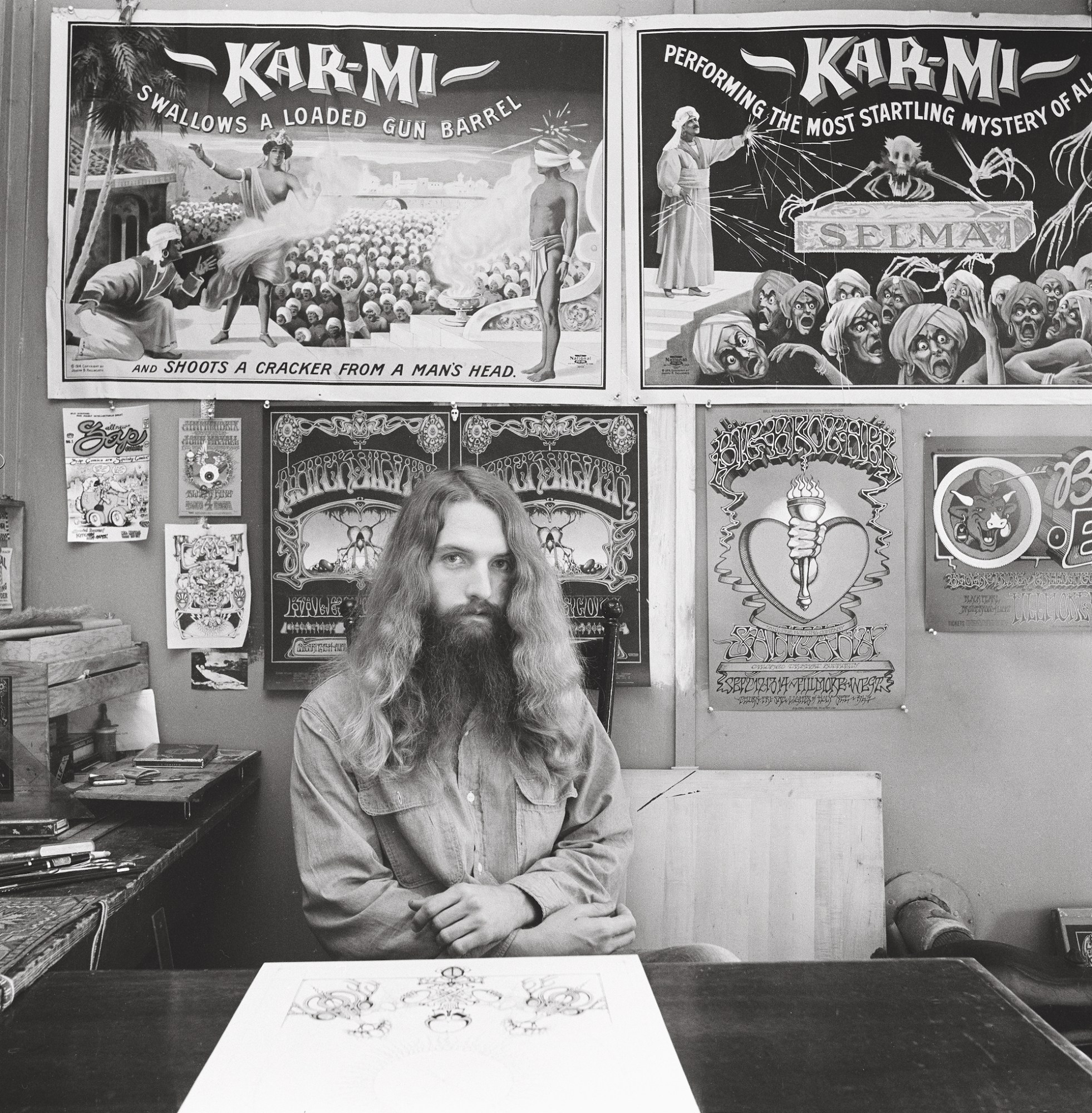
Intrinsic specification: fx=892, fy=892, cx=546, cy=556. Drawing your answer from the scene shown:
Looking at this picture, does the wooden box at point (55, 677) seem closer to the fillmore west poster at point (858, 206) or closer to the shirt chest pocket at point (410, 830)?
the shirt chest pocket at point (410, 830)

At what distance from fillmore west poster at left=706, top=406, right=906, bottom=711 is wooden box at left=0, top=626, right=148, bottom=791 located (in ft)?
5.63

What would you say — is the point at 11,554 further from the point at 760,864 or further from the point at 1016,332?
the point at 1016,332

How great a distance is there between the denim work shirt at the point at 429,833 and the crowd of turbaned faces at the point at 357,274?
118 centimetres

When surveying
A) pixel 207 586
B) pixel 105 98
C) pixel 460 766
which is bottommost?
pixel 460 766

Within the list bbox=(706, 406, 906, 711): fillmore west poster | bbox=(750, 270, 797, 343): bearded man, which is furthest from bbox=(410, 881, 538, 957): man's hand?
bbox=(750, 270, 797, 343): bearded man

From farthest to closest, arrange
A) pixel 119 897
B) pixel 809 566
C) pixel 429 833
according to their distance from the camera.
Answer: pixel 809 566 < pixel 429 833 < pixel 119 897

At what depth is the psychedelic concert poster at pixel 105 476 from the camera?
8.73 feet

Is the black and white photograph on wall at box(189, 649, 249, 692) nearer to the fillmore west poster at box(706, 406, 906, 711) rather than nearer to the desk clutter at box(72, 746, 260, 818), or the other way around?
the desk clutter at box(72, 746, 260, 818)

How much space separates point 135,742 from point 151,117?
186 cm

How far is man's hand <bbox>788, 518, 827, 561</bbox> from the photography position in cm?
271

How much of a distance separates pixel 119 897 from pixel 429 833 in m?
0.60

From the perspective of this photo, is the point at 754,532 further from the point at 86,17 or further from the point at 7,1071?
the point at 86,17

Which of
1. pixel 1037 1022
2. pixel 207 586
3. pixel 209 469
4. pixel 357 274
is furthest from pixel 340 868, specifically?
pixel 357 274

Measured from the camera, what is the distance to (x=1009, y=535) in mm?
2730
